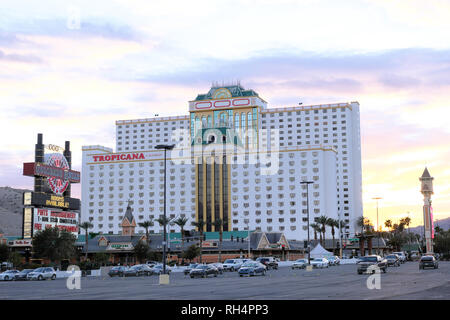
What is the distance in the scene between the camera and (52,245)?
91562mm

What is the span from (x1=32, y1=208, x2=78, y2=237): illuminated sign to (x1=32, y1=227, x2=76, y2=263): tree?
525 centimetres

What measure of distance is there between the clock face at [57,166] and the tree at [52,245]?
48.6 feet

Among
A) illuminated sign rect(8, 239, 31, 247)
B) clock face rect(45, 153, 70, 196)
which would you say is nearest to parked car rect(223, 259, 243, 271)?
clock face rect(45, 153, 70, 196)

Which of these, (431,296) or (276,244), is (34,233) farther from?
(431,296)

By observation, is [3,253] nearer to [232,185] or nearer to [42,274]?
[42,274]

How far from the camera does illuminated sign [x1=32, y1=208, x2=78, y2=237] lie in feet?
334

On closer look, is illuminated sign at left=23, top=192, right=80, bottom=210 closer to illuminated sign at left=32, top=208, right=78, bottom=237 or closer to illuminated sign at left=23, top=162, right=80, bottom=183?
illuminated sign at left=32, top=208, right=78, bottom=237

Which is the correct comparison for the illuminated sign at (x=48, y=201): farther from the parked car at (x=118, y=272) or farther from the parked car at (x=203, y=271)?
the parked car at (x=203, y=271)

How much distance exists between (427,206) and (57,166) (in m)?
113

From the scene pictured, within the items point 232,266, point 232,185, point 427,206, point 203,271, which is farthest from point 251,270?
point 427,206

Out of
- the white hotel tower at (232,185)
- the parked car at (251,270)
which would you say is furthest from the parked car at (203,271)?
the white hotel tower at (232,185)

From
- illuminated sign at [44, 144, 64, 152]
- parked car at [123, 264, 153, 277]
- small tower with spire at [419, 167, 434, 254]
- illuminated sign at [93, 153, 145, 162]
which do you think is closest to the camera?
parked car at [123, 264, 153, 277]
